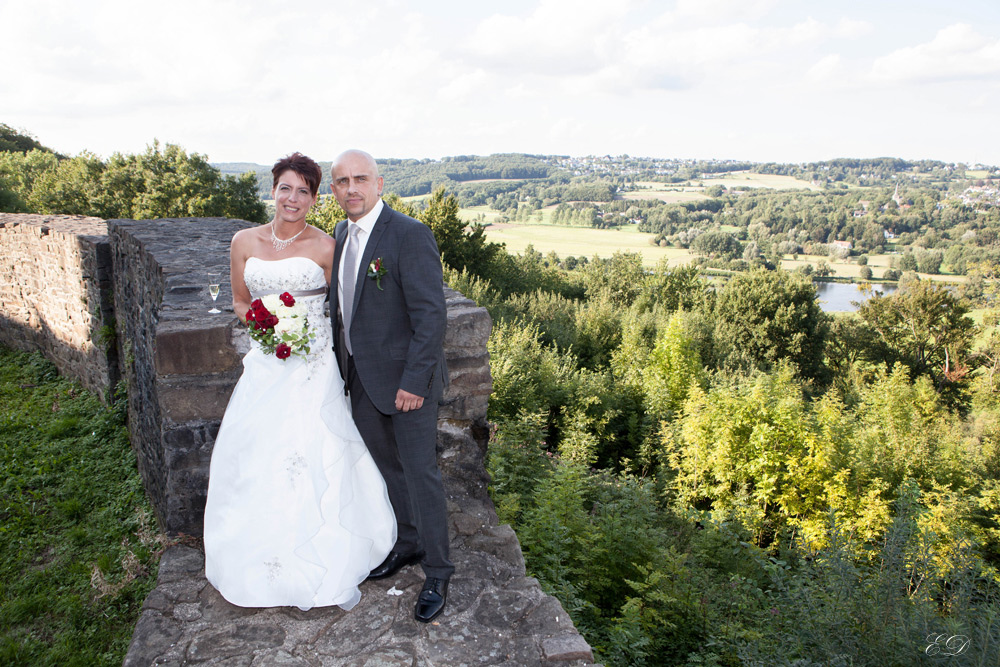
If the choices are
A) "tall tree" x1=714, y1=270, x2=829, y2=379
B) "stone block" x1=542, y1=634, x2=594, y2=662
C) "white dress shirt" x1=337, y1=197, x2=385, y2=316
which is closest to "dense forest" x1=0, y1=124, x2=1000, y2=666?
"tall tree" x1=714, y1=270, x2=829, y2=379

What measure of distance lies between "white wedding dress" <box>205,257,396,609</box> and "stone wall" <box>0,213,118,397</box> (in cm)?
533

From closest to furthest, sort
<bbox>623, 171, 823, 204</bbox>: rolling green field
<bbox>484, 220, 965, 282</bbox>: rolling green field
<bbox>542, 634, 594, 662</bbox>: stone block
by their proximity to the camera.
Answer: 1. <bbox>542, 634, 594, 662</bbox>: stone block
2. <bbox>484, 220, 965, 282</bbox>: rolling green field
3. <bbox>623, 171, 823, 204</bbox>: rolling green field

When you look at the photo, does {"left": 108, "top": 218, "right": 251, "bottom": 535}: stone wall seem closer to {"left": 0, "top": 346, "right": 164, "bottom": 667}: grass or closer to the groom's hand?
{"left": 0, "top": 346, "right": 164, "bottom": 667}: grass


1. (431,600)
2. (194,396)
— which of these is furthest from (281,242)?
(431,600)

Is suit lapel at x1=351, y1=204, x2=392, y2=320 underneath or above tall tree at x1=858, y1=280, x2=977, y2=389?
above

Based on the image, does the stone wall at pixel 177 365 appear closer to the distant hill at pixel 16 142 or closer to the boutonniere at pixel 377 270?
the boutonniere at pixel 377 270

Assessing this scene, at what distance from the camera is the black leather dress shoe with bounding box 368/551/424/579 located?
8.87 ft

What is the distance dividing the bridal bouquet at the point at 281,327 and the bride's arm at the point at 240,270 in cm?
21

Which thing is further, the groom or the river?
the river

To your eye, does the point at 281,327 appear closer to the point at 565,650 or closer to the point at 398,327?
the point at 398,327

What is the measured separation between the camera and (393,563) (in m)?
2.75

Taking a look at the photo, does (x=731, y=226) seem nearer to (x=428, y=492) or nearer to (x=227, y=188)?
(x=227, y=188)

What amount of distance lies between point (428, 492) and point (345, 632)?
624mm

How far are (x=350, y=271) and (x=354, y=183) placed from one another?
37 cm
